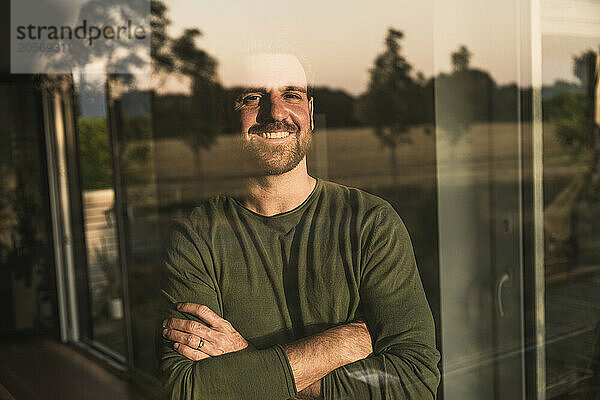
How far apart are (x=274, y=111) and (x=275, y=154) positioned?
97mm

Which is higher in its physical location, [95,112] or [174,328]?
[95,112]

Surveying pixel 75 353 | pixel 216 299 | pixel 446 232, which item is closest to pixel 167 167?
pixel 216 299

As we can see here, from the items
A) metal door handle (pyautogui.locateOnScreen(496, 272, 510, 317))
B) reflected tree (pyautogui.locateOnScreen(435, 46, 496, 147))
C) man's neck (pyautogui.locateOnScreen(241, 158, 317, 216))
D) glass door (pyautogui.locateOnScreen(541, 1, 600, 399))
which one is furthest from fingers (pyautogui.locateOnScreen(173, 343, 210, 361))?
glass door (pyautogui.locateOnScreen(541, 1, 600, 399))

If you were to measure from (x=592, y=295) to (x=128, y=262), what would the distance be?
1629mm

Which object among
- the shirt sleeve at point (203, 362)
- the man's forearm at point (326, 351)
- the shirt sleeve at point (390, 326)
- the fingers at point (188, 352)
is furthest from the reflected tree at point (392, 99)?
the fingers at point (188, 352)

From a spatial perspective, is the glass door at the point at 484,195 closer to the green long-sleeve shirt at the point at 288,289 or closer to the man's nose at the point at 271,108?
the green long-sleeve shirt at the point at 288,289

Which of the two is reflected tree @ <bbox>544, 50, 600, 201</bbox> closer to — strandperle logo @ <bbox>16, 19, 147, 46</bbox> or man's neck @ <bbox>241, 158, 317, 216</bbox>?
man's neck @ <bbox>241, 158, 317, 216</bbox>

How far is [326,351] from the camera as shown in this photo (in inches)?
62.2

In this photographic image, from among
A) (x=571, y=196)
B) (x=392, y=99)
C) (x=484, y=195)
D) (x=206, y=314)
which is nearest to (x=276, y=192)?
(x=206, y=314)

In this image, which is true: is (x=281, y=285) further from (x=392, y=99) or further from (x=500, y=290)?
(x=500, y=290)

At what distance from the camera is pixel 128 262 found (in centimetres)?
175

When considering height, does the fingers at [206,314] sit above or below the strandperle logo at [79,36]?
below

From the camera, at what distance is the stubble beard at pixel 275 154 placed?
1.53 metres

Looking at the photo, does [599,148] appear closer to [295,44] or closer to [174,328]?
[295,44]
